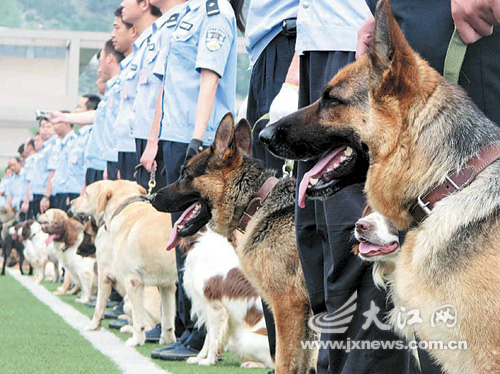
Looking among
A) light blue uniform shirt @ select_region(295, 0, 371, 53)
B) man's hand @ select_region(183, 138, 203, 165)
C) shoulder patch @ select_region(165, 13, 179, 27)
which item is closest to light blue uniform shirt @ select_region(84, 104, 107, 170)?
shoulder patch @ select_region(165, 13, 179, 27)

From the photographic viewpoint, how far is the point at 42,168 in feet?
59.1

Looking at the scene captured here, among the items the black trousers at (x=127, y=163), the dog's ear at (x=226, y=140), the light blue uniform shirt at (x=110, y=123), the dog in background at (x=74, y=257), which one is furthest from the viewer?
the dog in background at (x=74, y=257)

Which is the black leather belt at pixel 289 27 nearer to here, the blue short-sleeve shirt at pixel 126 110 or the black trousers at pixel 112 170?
the blue short-sleeve shirt at pixel 126 110

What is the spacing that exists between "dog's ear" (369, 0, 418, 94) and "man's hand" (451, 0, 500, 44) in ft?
0.85

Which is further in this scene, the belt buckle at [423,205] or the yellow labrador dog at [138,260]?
the yellow labrador dog at [138,260]

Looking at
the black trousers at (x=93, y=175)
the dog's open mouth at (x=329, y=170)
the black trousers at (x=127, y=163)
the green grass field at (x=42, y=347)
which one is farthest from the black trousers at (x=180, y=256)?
the black trousers at (x=93, y=175)

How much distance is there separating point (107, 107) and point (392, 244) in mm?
7519

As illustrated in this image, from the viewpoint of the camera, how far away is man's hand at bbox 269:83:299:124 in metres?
3.68

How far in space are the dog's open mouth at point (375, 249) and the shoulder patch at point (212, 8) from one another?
129 inches

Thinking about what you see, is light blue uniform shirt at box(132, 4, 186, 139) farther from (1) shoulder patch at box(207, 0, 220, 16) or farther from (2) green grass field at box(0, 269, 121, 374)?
(2) green grass field at box(0, 269, 121, 374)

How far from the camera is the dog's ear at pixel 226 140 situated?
493 centimetres

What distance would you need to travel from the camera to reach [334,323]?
11.0ft

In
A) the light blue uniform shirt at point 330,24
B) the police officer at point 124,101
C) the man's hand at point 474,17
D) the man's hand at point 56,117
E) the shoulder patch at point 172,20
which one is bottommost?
the man's hand at point 56,117

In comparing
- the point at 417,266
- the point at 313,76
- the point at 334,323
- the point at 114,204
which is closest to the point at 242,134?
the point at 313,76
